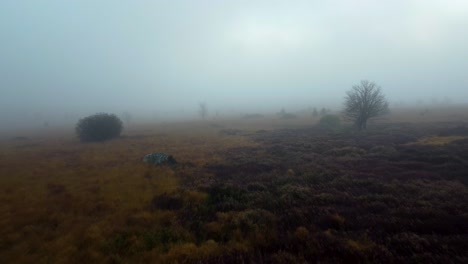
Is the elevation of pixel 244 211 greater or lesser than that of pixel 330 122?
lesser

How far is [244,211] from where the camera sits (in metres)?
12.4

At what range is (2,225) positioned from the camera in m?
11.8

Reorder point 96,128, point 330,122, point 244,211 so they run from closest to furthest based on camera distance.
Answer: point 244,211
point 96,128
point 330,122

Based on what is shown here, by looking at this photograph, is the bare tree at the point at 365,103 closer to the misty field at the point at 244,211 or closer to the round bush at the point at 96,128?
the misty field at the point at 244,211

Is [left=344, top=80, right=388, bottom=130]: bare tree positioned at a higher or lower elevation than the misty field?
higher

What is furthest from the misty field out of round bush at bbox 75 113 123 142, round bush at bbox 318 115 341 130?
round bush at bbox 318 115 341 130

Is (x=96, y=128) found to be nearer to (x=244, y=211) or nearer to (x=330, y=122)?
(x=244, y=211)

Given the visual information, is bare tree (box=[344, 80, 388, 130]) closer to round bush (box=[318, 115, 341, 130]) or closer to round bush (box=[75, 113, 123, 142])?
round bush (box=[318, 115, 341, 130])

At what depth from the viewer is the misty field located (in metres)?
8.68

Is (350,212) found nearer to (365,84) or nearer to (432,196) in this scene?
(432,196)

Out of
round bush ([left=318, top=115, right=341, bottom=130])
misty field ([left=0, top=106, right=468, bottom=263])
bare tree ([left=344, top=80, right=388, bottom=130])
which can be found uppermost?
bare tree ([left=344, top=80, right=388, bottom=130])

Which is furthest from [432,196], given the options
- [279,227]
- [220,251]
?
[220,251]

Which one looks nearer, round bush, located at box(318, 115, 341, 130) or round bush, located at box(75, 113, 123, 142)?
round bush, located at box(75, 113, 123, 142)

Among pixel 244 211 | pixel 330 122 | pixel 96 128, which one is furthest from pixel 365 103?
pixel 96 128
